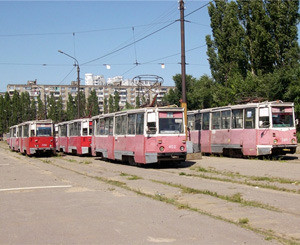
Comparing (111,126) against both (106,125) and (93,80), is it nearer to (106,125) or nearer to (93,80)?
(106,125)

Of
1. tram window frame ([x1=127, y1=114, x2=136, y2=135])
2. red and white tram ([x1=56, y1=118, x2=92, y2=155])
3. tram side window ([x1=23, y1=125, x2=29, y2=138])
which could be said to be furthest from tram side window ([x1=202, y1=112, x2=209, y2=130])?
tram side window ([x1=23, y1=125, x2=29, y2=138])

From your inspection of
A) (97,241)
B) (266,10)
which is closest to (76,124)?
(266,10)

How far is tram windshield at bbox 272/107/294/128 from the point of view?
68.7 feet

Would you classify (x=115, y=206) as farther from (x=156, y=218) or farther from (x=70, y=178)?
(x=70, y=178)

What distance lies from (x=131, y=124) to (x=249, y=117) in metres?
6.10

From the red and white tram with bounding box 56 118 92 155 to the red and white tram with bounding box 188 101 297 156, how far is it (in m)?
10.4

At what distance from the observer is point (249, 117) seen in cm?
2180

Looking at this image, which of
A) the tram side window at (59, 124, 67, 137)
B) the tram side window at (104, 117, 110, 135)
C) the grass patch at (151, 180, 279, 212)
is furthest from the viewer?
the tram side window at (59, 124, 67, 137)

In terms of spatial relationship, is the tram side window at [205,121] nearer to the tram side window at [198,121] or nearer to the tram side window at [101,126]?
the tram side window at [198,121]

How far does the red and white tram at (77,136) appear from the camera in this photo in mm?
31344

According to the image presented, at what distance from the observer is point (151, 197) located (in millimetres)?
10016

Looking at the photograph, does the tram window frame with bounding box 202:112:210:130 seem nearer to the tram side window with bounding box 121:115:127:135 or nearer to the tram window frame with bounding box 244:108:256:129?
the tram window frame with bounding box 244:108:256:129

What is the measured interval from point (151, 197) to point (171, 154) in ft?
27.4

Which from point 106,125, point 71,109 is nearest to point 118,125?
point 106,125
